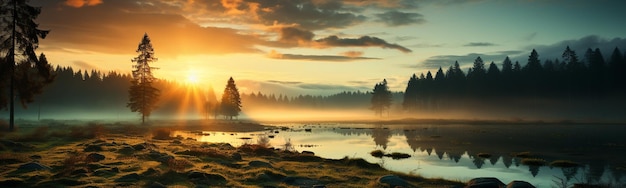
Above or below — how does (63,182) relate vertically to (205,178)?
above

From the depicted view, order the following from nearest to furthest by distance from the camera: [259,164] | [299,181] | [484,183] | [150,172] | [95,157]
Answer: [484,183] → [150,172] → [299,181] → [95,157] → [259,164]

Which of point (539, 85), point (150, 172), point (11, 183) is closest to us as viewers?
point (11, 183)

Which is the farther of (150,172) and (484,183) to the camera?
(150,172)

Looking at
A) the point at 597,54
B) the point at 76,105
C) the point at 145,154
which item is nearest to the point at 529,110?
the point at 597,54

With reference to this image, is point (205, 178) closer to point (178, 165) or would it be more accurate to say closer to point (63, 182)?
point (178, 165)

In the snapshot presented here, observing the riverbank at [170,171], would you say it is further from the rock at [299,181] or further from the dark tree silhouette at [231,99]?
the dark tree silhouette at [231,99]

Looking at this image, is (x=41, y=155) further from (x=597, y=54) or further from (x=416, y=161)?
(x=597, y=54)

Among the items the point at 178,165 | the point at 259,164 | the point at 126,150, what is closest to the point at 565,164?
the point at 259,164

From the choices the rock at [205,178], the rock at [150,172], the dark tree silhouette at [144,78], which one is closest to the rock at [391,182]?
the rock at [205,178]

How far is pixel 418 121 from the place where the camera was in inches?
4557

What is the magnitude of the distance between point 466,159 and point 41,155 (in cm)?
2896

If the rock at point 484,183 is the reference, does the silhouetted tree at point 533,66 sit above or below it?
above

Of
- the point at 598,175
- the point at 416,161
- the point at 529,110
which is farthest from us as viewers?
the point at 529,110

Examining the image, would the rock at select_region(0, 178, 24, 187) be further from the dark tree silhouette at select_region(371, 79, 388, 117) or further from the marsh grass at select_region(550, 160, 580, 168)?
the dark tree silhouette at select_region(371, 79, 388, 117)
